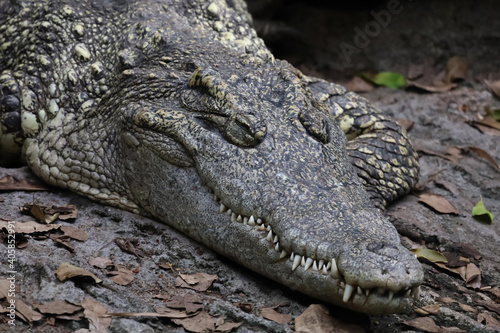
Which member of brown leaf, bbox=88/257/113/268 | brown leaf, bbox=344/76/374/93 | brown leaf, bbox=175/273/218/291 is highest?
brown leaf, bbox=344/76/374/93

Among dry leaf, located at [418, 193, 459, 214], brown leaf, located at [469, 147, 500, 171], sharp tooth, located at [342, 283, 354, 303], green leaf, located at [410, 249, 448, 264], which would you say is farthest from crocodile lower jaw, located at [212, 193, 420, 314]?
brown leaf, located at [469, 147, 500, 171]

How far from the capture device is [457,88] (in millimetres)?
7645

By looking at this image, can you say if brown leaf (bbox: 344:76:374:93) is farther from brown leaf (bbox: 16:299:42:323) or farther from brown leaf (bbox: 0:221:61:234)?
brown leaf (bbox: 16:299:42:323)

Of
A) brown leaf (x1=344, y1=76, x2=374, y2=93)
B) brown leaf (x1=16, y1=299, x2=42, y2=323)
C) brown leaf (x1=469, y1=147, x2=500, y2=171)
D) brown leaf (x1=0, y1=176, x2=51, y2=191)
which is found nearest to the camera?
brown leaf (x1=16, y1=299, x2=42, y2=323)

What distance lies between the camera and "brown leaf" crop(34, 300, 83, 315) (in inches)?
128

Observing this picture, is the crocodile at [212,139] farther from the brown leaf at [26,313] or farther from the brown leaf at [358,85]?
the brown leaf at [358,85]

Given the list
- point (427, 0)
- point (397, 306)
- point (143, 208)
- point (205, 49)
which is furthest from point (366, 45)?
point (397, 306)

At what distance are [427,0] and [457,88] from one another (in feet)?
5.11

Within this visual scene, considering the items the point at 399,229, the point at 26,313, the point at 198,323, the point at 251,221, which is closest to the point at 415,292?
the point at 251,221

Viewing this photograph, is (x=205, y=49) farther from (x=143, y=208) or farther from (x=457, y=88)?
(x=457, y=88)

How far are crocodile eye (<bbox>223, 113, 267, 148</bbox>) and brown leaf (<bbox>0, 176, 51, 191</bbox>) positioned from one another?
168 centimetres

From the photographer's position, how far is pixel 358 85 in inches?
305

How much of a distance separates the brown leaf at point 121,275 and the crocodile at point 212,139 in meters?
0.57

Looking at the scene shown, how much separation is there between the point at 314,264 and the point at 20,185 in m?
2.51
